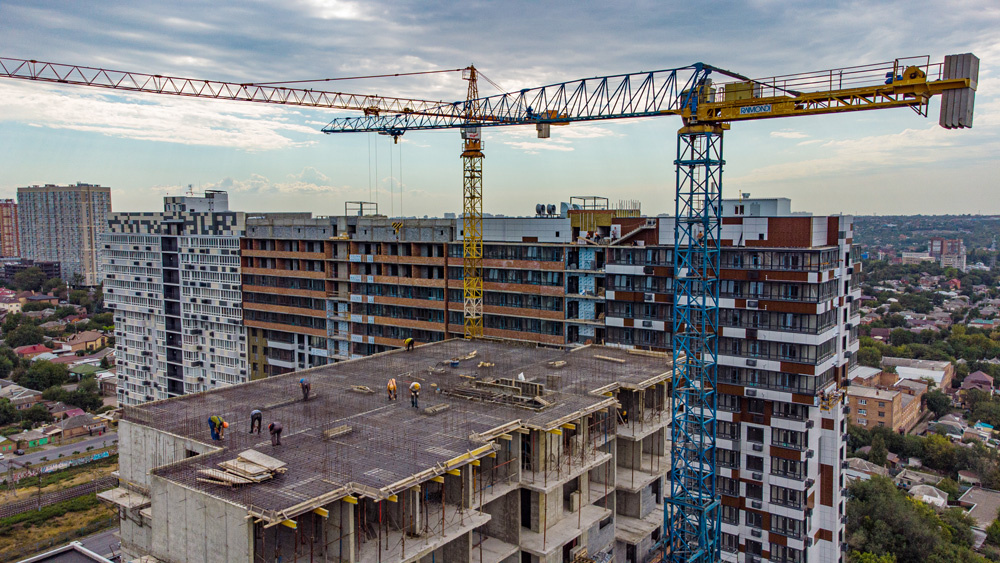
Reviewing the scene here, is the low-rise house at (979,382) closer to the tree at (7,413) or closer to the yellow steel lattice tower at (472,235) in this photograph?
the yellow steel lattice tower at (472,235)

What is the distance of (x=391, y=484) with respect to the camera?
92.0ft

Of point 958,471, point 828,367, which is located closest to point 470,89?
point 828,367

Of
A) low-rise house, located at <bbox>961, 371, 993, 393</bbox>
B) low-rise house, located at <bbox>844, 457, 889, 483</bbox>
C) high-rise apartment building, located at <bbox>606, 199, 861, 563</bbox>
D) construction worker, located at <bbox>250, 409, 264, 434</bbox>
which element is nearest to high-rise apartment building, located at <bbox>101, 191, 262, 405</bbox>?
high-rise apartment building, located at <bbox>606, 199, 861, 563</bbox>

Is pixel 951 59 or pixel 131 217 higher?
pixel 951 59

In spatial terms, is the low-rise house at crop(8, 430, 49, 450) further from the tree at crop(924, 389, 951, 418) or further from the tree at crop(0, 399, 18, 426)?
the tree at crop(924, 389, 951, 418)

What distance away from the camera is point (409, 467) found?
99.1 feet

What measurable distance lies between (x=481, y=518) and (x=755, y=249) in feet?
133

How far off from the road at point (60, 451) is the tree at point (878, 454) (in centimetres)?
14825

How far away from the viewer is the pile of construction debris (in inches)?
1088

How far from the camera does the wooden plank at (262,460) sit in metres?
28.7

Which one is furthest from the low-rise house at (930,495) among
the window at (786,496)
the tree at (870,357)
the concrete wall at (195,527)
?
the concrete wall at (195,527)

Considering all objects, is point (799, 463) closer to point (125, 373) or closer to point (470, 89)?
point (470, 89)

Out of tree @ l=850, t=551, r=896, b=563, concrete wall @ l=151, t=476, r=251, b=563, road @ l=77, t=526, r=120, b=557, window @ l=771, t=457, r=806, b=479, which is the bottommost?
road @ l=77, t=526, r=120, b=557

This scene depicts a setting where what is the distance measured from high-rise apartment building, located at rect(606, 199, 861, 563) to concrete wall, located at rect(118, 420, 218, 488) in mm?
47657
